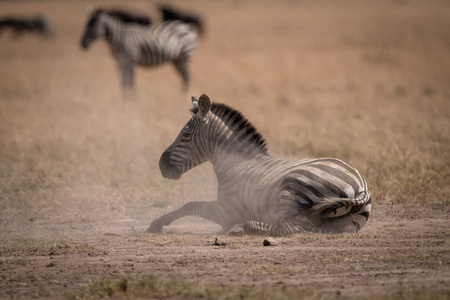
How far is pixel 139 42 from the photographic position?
2067cm

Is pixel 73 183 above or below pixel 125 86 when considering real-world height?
below

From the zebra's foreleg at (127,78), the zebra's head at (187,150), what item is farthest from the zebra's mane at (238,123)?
the zebra's foreleg at (127,78)

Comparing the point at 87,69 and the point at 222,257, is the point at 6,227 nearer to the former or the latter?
the point at 222,257

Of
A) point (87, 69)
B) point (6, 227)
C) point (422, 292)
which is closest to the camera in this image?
point (422, 292)

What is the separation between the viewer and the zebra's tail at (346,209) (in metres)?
6.49

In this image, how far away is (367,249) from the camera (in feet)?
19.6

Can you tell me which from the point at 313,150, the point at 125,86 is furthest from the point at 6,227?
the point at 125,86

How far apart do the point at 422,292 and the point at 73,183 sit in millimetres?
6119

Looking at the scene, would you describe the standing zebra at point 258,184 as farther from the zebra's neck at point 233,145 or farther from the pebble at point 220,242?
the pebble at point 220,242

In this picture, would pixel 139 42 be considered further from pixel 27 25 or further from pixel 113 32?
pixel 27 25

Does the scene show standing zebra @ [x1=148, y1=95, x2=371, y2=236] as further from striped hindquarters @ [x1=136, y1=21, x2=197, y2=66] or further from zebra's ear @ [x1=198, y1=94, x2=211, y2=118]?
striped hindquarters @ [x1=136, y1=21, x2=197, y2=66]

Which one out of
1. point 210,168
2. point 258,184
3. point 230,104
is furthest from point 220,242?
point 230,104

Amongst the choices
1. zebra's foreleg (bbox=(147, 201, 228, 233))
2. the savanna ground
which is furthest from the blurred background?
zebra's foreleg (bbox=(147, 201, 228, 233))

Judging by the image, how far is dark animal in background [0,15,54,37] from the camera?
38938 millimetres
